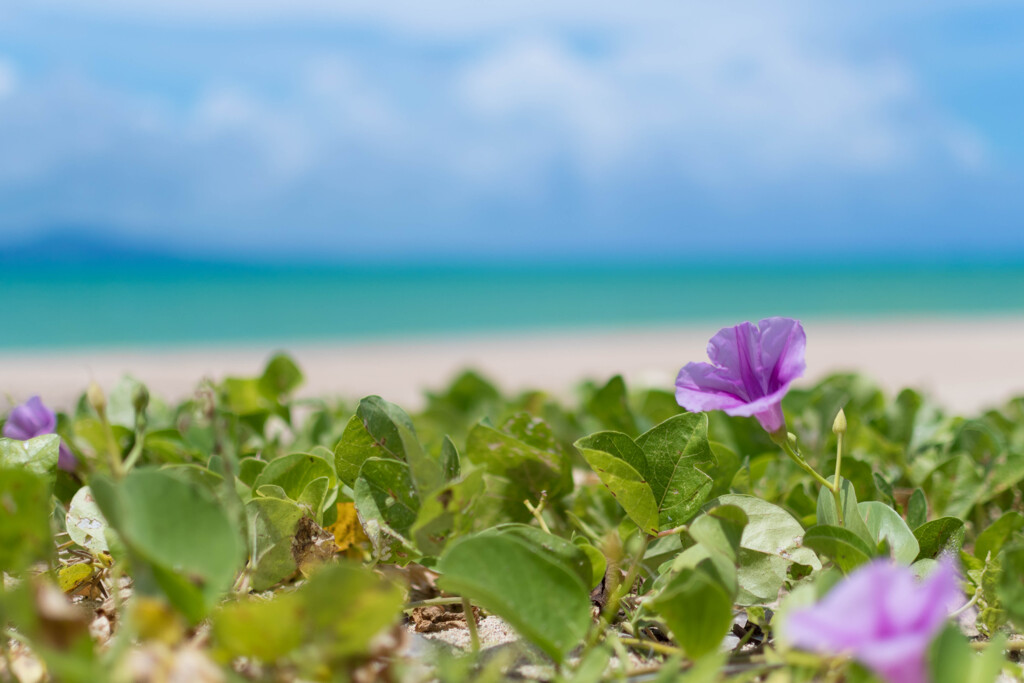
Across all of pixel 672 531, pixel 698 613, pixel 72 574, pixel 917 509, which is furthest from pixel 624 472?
pixel 72 574

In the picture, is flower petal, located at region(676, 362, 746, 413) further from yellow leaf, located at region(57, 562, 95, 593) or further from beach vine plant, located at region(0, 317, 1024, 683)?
yellow leaf, located at region(57, 562, 95, 593)

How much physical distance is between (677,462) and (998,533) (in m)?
0.45

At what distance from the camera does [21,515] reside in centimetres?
64

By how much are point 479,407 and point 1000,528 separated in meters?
1.24

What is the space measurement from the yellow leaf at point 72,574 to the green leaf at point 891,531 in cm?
78

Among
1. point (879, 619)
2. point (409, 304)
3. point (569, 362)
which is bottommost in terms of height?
point (409, 304)

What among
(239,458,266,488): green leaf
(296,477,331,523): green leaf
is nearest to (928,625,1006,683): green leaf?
(296,477,331,523): green leaf

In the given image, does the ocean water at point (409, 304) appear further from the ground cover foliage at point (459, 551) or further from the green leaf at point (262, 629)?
the green leaf at point (262, 629)

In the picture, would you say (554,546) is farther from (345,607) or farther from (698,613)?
(345,607)

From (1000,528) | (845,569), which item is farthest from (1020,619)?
(1000,528)

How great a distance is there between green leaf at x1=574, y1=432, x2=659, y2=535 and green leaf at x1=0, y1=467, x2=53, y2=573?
0.43 metres

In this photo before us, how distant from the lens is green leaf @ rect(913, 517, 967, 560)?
0.90 meters

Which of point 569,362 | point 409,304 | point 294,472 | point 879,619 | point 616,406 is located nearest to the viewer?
point 879,619

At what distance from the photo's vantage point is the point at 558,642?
2.27 feet
